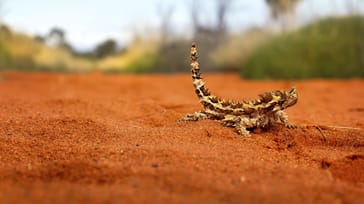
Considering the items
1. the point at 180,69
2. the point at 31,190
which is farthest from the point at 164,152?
the point at 180,69

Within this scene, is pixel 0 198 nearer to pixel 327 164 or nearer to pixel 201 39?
pixel 327 164

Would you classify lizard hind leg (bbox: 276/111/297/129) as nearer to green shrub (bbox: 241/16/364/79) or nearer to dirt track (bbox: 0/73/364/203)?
dirt track (bbox: 0/73/364/203)

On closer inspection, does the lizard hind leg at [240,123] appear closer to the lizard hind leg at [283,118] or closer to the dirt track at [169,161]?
the dirt track at [169,161]

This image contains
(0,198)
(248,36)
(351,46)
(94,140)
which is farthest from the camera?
(248,36)

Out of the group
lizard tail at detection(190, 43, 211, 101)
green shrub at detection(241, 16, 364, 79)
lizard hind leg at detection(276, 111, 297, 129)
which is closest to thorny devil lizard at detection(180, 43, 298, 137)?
lizard hind leg at detection(276, 111, 297, 129)

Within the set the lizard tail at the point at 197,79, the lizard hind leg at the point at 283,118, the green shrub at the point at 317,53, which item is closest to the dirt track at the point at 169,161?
the lizard hind leg at the point at 283,118
